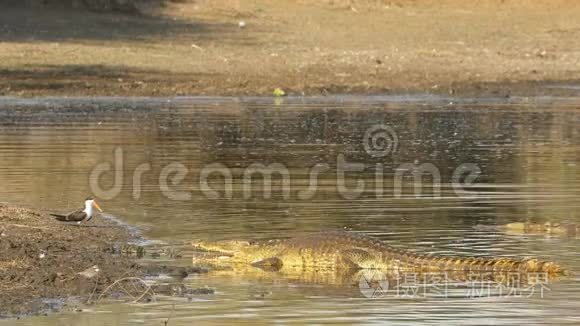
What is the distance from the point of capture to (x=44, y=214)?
41.2ft

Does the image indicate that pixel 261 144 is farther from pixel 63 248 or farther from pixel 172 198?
pixel 63 248

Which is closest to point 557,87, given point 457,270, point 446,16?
point 446,16

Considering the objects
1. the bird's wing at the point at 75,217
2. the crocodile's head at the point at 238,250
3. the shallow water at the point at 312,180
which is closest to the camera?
the shallow water at the point at 312,180

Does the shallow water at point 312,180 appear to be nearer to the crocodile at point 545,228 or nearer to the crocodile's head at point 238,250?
the crocodile at point 545,228

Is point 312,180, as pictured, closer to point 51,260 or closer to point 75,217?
point 75,217

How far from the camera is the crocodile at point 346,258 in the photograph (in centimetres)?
995

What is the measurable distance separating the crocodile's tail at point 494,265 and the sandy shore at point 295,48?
1513cm

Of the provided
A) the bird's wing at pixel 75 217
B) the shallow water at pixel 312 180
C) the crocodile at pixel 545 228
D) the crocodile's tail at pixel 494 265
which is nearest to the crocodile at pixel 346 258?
the crocodile's tail at pixel 494 265

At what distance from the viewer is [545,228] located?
38.8 feet

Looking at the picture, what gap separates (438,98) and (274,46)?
5.76m

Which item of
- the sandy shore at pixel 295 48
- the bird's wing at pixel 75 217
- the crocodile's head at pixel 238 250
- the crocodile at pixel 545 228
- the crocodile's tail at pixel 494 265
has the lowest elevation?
the crocodile's tail at pixel 494 265

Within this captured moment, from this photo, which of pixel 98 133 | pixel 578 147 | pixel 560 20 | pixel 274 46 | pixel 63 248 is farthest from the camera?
pixel 560 20

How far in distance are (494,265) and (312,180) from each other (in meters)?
5.34

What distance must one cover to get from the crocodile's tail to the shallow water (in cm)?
21
